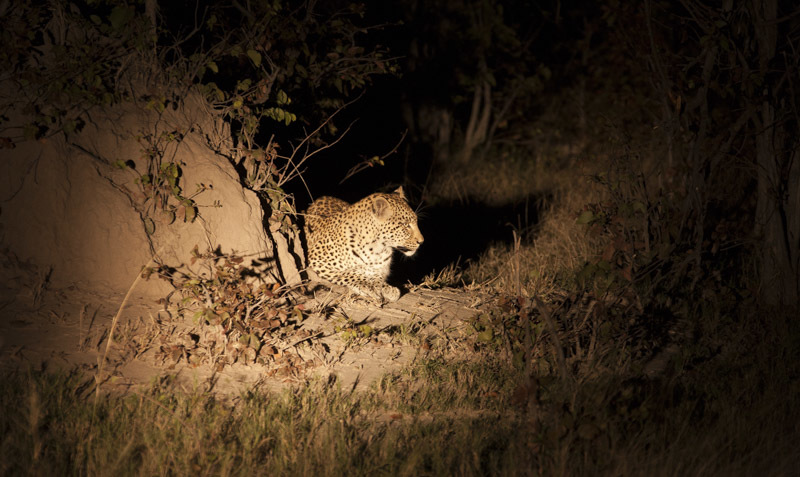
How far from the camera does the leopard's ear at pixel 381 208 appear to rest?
6695 millimetres

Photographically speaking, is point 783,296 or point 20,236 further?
point 783,296

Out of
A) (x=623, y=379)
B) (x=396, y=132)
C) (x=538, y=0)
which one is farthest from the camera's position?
(x=538, y=0)

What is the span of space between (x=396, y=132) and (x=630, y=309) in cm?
726

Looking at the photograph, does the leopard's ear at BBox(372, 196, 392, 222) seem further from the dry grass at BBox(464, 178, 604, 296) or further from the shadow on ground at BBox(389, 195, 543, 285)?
the dry grass at BBox(464, 178, 604, 296)

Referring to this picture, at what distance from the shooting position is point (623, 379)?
192 inches

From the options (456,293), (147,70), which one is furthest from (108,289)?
(456,293)

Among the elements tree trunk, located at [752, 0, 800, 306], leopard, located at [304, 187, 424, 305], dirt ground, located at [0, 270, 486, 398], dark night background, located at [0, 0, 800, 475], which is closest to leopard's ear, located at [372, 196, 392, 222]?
leopard, located at [304, 187, 424, 305]

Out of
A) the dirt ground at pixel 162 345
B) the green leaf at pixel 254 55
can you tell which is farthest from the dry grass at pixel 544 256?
the green leaf at pixel 254 55

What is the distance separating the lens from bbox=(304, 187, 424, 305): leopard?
676 cm

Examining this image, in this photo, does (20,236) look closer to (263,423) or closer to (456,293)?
(263,423)

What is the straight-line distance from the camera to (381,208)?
6734mm

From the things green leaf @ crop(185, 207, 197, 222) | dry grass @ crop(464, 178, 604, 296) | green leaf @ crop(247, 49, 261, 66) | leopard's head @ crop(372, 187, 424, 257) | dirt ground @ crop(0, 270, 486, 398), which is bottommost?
dry grass @ crop(464, 178, 604, 296)

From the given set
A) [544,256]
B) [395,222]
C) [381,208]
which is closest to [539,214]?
[544,256]

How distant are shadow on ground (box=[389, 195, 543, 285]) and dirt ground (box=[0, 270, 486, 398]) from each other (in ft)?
7.52
